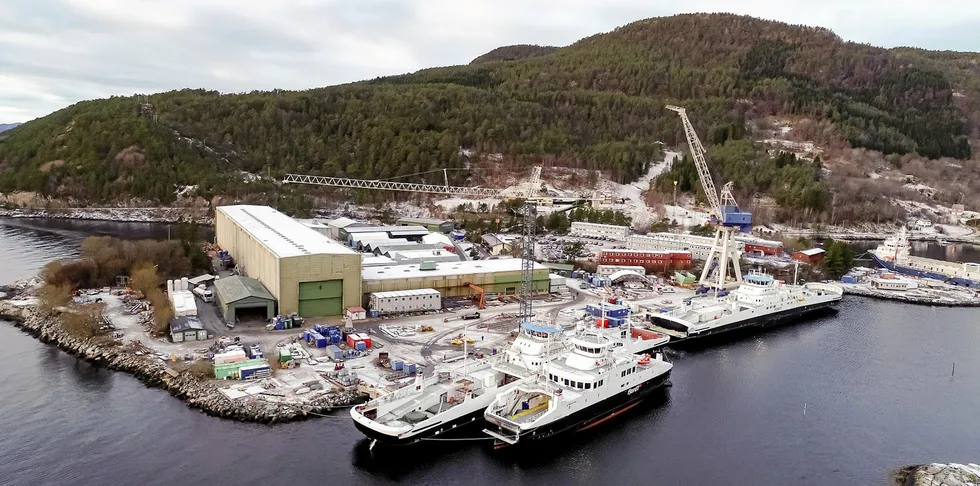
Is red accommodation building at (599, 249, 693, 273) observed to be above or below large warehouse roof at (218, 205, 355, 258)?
below

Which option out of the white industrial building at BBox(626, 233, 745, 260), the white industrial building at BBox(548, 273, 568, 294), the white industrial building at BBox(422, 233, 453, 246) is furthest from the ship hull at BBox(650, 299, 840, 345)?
the white industrial building at BBox(422, 233, 453, 246)

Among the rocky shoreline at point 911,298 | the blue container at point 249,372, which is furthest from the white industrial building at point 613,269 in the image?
the blue container at point 249,372

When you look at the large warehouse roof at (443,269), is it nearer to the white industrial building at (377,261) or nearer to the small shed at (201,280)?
the white industrial building at (377,261)

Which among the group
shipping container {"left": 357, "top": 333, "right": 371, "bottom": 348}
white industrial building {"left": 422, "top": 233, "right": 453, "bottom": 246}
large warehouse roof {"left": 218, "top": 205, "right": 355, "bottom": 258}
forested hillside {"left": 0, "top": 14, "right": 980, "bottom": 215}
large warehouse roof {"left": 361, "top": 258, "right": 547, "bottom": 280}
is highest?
forested hillside {"left": 0, "top": 14, "right": 980, "bottom": 215}

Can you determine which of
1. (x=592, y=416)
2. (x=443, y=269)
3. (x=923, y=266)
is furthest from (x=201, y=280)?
(x=923, y=266)

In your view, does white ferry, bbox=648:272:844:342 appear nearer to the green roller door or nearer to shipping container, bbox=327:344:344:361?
the green roller door

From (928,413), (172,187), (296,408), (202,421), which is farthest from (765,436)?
(172,187)
